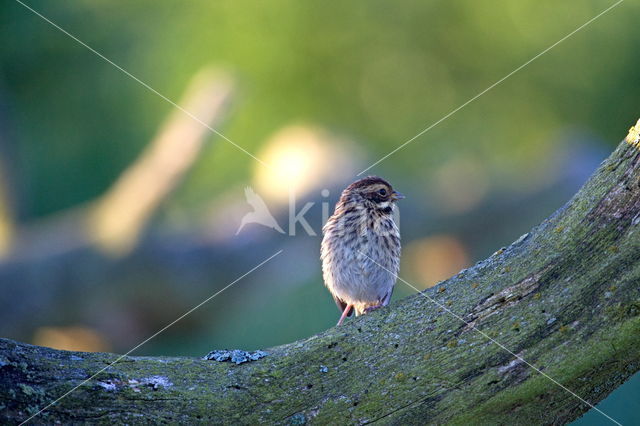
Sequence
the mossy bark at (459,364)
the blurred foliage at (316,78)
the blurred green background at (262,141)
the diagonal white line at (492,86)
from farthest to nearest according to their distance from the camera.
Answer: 1. the blurred foliage at (316,78)
2. the diagonal white line at (492,86)
3. the blurred green background at (262,141)
4. the mossy bark at (459,364)

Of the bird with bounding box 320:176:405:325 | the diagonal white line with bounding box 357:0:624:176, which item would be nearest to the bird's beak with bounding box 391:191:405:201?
the bird with bounding box 320:176:405:325

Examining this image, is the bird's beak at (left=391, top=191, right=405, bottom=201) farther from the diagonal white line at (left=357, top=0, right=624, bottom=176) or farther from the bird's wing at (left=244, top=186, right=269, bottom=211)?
the bird's wing at (left=244, top=186, right=269, bottom=211)

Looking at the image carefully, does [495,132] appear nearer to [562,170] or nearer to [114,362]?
[562,170]

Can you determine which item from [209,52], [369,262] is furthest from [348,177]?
[209,52]

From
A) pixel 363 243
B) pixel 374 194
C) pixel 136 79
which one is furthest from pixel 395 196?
pixel 136 79

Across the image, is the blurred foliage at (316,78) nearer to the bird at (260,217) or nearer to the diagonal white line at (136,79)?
the diagonal white line at (136,79)

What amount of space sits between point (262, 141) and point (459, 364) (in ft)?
14.7

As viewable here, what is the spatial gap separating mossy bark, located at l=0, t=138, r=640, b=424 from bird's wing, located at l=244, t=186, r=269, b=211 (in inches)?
129

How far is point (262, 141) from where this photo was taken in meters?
7.04

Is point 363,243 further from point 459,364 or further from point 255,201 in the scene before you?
point 459,364

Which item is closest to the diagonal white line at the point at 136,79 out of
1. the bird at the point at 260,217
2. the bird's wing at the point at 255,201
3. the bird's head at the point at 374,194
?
the bird's wing at the point at 255,201

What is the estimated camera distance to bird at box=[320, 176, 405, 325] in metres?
6.09

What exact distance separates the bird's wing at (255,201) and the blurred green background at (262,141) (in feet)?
0.26

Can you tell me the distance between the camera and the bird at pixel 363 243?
20.0 feet
